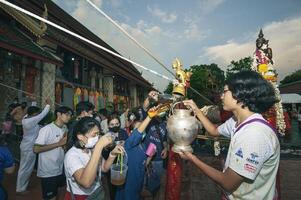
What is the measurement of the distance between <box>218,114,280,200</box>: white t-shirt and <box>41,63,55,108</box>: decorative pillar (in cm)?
784

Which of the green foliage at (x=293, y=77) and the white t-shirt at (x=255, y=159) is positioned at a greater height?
the green foliage at (x=293, y=77)

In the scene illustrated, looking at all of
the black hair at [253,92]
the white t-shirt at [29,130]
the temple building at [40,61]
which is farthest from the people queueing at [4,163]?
the temple building at [40,61]

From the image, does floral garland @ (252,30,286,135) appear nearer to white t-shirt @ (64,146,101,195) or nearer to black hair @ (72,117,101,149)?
black hair @ (72,117,101,149)

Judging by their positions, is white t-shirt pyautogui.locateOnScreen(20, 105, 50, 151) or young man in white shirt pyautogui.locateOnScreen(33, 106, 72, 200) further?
white t-shirt pyautogui.locateOnScreen(20, 105, 50, 151)

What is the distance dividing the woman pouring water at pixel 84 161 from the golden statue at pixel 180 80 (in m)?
0.85

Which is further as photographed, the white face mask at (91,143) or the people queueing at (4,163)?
the people queueing at (4,163)

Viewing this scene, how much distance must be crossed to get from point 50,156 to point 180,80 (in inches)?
113

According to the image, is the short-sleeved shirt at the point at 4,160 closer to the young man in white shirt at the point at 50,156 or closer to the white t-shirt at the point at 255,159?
the young man in white shirt at the point at 50,156

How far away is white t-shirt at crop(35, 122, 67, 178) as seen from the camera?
428cm

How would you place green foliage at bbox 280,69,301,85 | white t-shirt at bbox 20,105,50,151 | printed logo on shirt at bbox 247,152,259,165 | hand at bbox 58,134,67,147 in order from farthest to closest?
1. green foliage at bbox 280,69,301,85
2. white t-shirt at bbox 20,105,50,151
3. hand at bbox 58,134,67,147
4. printed logo on shirt at bbox 247,152,259,165

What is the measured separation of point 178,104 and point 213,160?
281 inches

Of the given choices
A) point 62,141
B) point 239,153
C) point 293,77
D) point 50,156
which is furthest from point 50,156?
point 293,77

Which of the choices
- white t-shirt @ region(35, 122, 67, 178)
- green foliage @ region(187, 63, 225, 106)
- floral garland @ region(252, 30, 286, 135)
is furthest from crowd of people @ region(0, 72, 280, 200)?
floral garland @ region(252, 30, 286, 135)

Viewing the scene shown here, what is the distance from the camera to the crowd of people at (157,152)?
1.90 m
